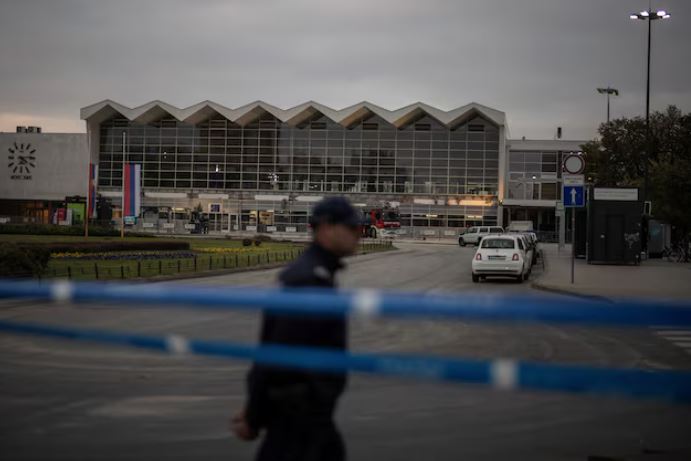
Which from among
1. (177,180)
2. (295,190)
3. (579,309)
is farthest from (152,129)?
(579,309)

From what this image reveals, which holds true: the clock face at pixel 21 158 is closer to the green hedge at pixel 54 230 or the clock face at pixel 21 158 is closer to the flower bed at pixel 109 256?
the green hedge at pixel 54 230

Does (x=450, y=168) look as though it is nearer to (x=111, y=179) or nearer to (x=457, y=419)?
(x=111, y=179)

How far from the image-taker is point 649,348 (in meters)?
11.0

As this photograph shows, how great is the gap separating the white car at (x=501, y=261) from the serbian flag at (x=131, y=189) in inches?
859

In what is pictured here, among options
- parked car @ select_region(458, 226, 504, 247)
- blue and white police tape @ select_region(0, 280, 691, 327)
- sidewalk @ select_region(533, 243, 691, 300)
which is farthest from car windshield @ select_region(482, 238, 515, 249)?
parked car @ select_region(458, 226, 504, 247)

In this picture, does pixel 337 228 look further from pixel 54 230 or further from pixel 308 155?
pixel 308 155

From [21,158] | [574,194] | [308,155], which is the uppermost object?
[308,155]

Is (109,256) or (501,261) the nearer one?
(501,261)

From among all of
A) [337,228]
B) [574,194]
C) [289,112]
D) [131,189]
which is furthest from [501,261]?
[289,112]

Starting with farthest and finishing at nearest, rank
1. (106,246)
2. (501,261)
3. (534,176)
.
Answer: (534,176)
(106,246)
(501,261)

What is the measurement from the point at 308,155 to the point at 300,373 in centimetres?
7962

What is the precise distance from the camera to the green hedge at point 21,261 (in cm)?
1853

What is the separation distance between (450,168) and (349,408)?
7446 cm

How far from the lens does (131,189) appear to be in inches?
1610
